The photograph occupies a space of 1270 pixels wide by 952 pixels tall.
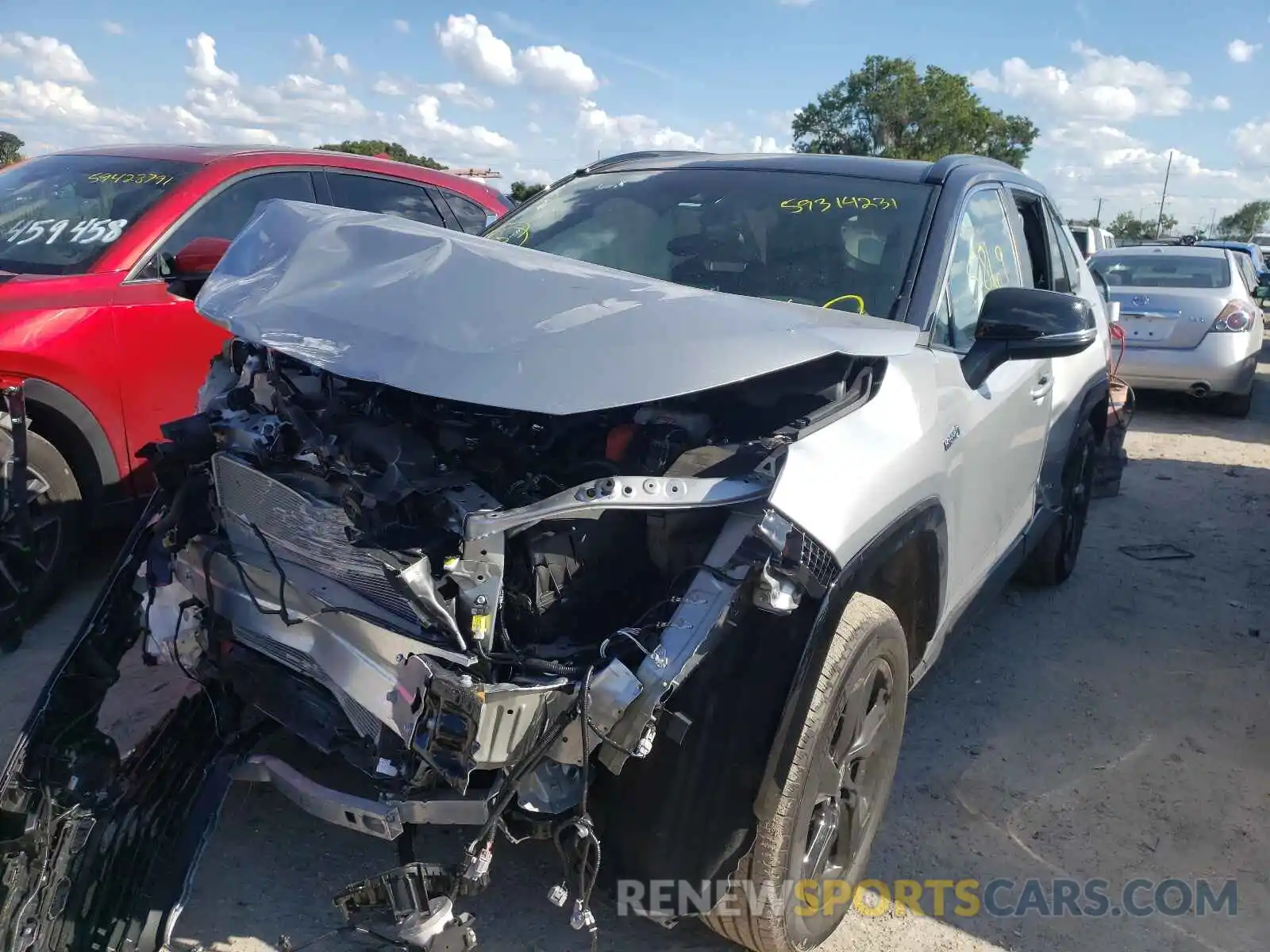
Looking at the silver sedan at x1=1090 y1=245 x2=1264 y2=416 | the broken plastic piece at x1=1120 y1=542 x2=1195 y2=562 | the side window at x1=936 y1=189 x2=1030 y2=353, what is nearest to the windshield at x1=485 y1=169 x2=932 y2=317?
the side window at x1=936 y1=189 x2=1030 y2=353

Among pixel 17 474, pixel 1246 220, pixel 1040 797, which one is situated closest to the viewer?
pixel 1040 797

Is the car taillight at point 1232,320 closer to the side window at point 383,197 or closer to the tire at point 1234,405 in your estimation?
the tire at point 1234,405

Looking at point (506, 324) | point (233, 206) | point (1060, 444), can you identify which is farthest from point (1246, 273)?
point (506, 324)

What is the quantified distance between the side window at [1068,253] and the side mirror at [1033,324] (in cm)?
177

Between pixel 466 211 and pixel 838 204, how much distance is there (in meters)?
3.36

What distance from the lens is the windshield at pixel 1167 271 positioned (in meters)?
9.52

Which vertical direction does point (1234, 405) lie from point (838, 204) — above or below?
below

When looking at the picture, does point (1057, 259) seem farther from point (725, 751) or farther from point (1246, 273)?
point (1246, 273)

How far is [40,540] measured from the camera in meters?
3.88

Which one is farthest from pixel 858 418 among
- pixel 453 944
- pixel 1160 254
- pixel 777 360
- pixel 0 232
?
pixel 1160 254

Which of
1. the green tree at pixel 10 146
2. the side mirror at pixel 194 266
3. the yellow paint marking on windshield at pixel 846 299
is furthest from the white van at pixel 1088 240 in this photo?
the green tree at pixel 10 146

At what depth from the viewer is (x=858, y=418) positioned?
7.50ft

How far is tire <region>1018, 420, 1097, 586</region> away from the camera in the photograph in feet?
14.7

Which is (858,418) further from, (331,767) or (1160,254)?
(1160,254)
